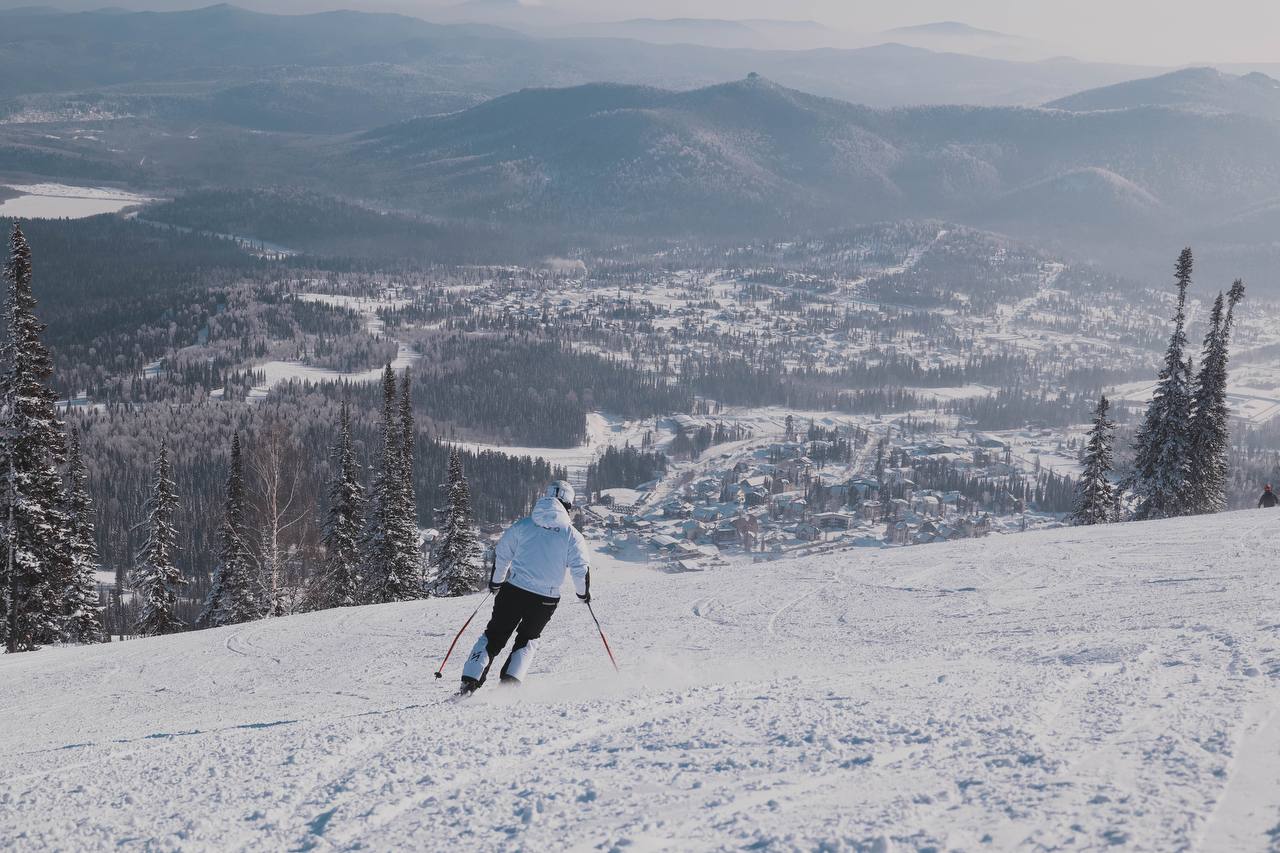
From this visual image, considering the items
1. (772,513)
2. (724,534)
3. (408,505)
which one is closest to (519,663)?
(408,505)

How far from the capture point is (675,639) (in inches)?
432

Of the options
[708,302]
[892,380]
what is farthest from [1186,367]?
[708,302]

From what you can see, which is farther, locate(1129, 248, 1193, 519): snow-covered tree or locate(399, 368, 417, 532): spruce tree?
locate(1129, 248, 1193, 519): snow-covered tree

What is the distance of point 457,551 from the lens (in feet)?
99.4

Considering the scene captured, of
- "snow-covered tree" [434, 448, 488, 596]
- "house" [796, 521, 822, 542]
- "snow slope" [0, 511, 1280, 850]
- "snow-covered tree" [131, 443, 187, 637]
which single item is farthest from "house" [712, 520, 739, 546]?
"snow slope" [0, 511, 1280, 850]

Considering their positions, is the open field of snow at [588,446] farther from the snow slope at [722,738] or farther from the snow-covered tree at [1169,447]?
the snow slope at [722,738]

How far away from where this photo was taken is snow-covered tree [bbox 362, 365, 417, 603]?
3014 centimetres

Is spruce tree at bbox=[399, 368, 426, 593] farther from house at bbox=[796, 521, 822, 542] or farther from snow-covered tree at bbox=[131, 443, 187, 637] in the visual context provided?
house at bbox=[796, 521, 822, 542]

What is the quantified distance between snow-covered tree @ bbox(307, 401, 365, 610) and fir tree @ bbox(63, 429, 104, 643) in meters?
6.69

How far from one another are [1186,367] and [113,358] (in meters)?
141

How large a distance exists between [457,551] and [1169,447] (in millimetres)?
26956

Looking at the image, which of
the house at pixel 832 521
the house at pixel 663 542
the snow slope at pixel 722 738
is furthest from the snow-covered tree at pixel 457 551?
the house at pixel 832 521

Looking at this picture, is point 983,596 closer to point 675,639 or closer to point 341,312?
point 675,639

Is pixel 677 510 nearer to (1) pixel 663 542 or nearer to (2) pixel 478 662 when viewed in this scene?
(1) pixel 663 542
